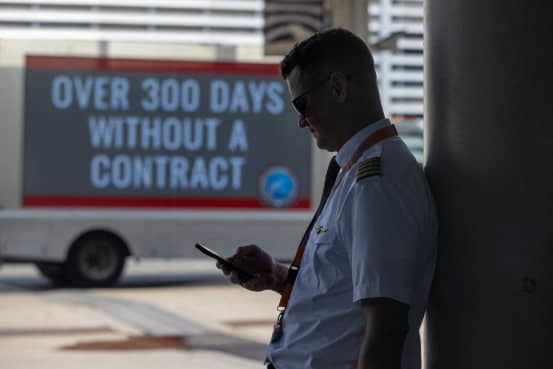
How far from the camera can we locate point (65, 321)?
10.7 meters

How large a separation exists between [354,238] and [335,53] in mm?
434

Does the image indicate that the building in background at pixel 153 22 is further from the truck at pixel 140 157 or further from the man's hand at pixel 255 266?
the man's hand at pixel 255 266

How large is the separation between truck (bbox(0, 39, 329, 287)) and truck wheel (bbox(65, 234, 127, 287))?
15mm

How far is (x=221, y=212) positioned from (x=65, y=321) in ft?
13.2

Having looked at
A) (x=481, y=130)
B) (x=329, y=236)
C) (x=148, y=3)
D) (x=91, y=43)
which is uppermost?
(x=148, y=3)

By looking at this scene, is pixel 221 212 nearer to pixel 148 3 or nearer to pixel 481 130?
pixel 148 3

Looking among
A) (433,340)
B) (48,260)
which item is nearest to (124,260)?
(48,260)

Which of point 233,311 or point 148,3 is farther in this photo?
point 148,3

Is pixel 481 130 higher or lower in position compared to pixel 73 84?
lower

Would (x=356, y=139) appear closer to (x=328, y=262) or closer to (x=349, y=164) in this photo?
(x=349, y=164)

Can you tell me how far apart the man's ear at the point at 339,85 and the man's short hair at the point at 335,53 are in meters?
0.02

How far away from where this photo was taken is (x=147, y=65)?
14172 mm

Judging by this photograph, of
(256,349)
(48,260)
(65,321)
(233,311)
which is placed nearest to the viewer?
(256,349)

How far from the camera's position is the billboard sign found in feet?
45.8
